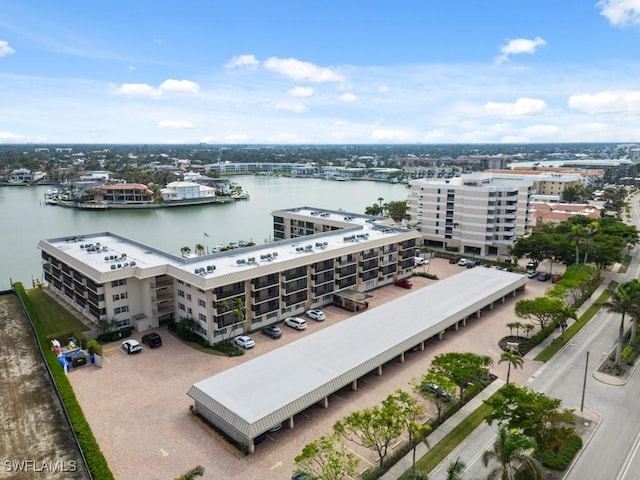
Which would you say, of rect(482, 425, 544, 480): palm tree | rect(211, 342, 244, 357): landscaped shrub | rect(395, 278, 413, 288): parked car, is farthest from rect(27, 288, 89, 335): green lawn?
rect(482, 425, 544, 480): palm tree

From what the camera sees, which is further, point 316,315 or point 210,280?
point 316,315

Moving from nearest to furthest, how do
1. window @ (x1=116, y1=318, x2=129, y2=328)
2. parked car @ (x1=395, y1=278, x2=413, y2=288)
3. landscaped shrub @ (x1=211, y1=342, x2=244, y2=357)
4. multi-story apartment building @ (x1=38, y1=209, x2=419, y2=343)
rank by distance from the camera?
landscaped shrub @ (x1=211, y1=342, x2=244, y2=357) < multi-story apartment building @ (x1=38, y1=209, x2=419, y2=343) < window @ (x1=116, y1=318, x2=129, y2=328) < parked car @ (x1=395, y1=278, x2=413, y2=288)

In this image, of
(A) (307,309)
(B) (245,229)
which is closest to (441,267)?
(A) (307,309)

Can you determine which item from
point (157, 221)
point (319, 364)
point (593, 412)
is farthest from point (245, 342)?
point (157, 221)

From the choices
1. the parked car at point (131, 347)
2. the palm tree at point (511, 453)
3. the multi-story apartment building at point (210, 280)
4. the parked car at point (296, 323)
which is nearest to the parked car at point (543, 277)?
the multi-story apartment building at point (210, 280)

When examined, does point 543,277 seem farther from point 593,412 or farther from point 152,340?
point 152,340

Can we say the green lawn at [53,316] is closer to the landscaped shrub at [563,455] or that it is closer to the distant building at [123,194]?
the landscaped shrub at [563,455]

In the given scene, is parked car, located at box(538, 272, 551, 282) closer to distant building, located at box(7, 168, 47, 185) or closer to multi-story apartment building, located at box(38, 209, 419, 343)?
multi-story apartment building, located at box(38, 209, 419, 343)
